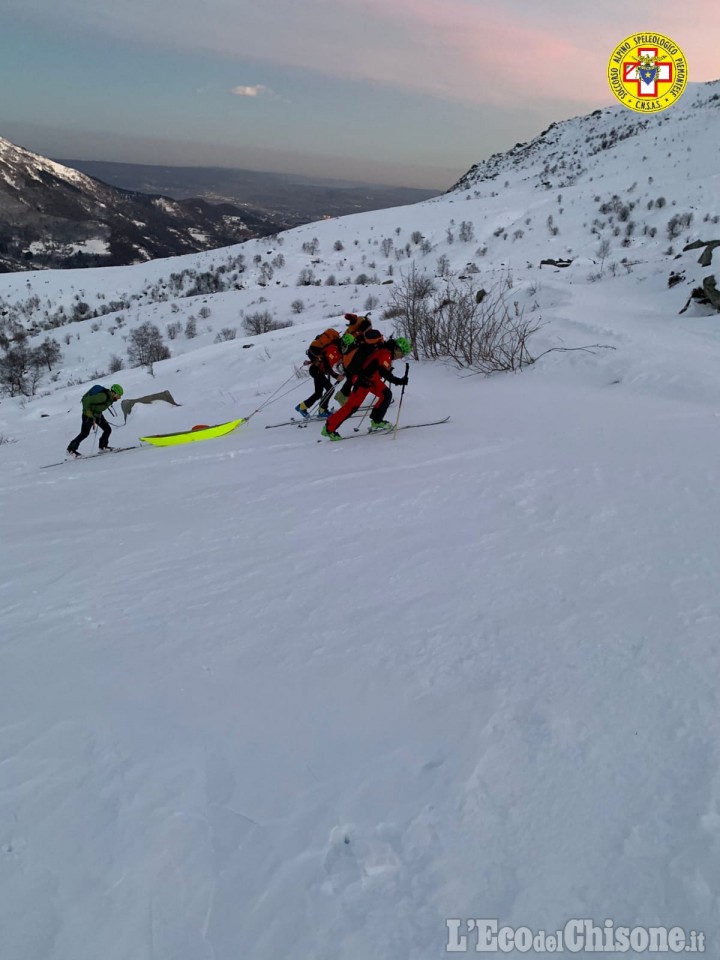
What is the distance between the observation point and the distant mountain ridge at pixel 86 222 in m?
Answer: 109

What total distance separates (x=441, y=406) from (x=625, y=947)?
6.71 metres

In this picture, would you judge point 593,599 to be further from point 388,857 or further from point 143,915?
point 143,915

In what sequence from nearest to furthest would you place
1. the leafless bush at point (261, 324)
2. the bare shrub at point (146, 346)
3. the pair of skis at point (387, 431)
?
the pair of skis at point (387, 431), the bare shrub at point (146, 346), the leafless bush at point (261, 324)

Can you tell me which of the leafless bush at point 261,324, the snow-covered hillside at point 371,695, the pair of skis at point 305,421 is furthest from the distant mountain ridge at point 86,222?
the snow-covered hillside at point 371,695

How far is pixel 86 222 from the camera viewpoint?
4904 inches

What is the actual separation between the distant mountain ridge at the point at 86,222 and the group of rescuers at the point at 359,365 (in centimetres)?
10810

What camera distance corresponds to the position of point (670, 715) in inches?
76.5

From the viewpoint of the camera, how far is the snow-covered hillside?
154cm

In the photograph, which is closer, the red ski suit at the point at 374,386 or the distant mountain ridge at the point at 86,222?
the red ski suit at the point at 374,386

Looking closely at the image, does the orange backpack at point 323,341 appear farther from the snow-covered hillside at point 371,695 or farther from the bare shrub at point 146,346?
the bare shrub at point 146,346

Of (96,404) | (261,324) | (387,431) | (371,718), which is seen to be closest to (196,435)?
(96,404)

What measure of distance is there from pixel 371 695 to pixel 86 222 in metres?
151

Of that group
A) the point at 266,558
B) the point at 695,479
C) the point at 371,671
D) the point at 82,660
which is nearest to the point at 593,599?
the point at 371,671

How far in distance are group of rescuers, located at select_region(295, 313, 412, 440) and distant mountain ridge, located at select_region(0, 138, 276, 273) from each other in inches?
4256
